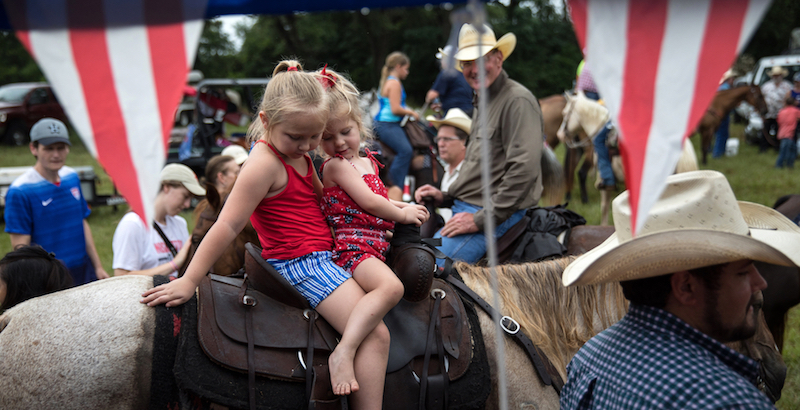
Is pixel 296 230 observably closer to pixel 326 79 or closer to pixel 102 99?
pixel 326 79

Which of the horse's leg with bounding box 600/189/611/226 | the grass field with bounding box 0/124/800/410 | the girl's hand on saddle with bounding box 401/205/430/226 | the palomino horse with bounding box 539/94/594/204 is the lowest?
the grass field with bounding box 0/124/800/410

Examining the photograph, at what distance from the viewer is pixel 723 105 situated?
12891mm

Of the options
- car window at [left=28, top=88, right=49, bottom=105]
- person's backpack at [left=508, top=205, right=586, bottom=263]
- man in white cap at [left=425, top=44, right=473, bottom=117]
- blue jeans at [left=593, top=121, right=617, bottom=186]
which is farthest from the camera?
car window at [left=28, top=88, right=49, bottom=105]

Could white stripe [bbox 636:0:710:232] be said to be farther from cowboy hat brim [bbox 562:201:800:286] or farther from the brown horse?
the brown horse

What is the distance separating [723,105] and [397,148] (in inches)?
389

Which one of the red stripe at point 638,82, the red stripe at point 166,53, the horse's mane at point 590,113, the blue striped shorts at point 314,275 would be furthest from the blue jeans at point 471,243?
the horse's mane at point 590,113

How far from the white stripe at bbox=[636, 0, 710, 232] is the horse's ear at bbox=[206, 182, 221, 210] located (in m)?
2.52

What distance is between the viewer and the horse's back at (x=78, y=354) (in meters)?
1.84

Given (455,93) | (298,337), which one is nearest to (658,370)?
(298,337)

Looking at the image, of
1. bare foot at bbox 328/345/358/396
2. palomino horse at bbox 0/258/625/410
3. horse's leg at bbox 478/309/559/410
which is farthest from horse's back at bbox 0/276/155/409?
horse's leg at bbox 478/309/559/410

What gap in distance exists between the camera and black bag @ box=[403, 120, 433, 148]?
6977 mm

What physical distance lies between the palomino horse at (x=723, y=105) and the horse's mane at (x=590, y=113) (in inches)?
184

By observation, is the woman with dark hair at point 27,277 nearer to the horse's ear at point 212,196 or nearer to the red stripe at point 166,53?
the horse's ear at point 212,196

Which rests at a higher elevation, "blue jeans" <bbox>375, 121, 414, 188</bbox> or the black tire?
"blue jeans" <bbox>375, 121, 414, 188</bbox>
